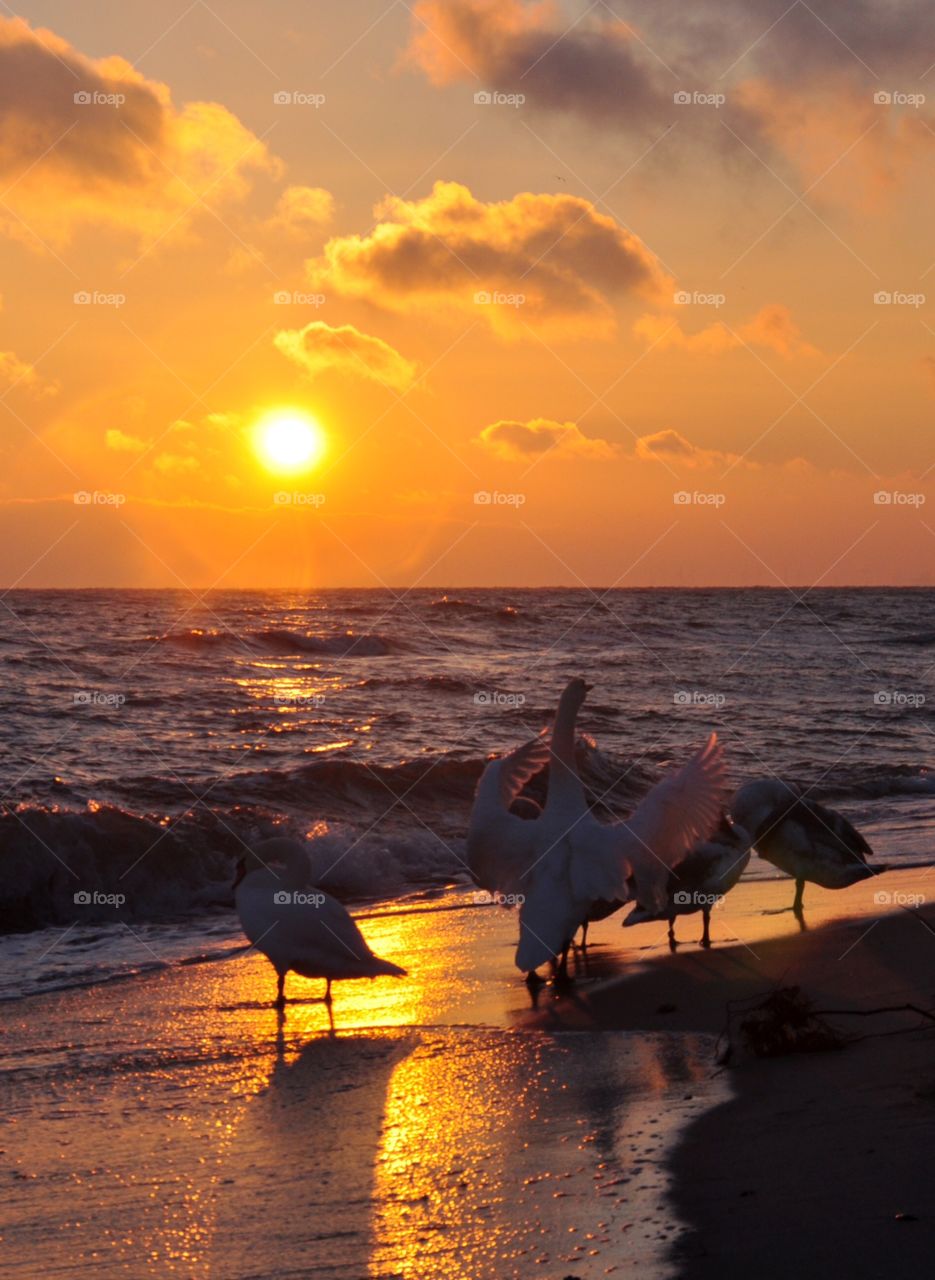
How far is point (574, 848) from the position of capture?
940 centimetres

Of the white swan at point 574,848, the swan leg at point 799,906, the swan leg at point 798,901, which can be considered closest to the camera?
the white swan at point 574,848

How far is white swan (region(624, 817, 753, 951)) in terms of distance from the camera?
10.7 m

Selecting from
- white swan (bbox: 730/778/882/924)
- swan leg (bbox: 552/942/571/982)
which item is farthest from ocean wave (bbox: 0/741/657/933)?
swan leg (bbox: 552/942/571/982)

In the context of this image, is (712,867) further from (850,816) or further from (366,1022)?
(850,816)

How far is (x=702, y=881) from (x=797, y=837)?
4.79 feet

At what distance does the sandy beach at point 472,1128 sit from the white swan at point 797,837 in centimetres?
170

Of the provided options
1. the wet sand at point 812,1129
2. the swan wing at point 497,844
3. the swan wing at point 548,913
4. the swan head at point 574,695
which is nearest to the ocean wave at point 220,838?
the swan head at point 574,695

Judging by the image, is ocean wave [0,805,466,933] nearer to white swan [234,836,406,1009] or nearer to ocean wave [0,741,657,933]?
ocean wave [0,741,657,933]

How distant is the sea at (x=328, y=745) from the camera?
1500 cm

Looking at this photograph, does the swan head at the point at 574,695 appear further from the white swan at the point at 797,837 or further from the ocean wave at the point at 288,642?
the ocean wave at the point at 288,642

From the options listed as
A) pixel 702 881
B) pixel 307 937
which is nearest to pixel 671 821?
pixel 702 881

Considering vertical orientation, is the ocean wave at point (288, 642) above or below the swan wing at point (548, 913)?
above

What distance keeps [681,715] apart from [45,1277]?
85.6ft

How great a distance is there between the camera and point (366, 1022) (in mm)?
8875
